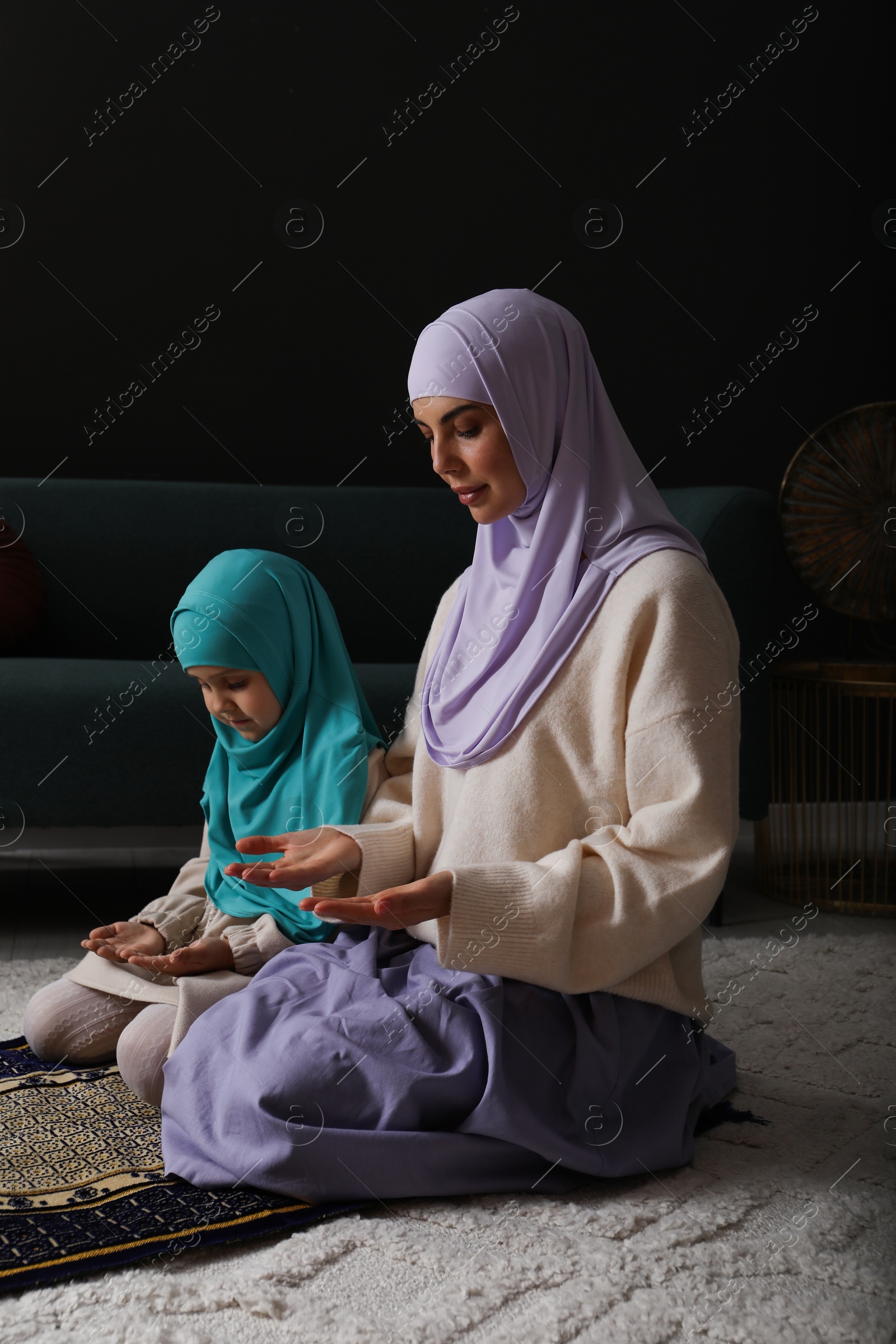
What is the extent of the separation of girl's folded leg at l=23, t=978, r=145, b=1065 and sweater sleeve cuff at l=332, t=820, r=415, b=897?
0.41 meters

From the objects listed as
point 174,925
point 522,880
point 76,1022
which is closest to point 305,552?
point 174,925

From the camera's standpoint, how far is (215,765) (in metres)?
1.78

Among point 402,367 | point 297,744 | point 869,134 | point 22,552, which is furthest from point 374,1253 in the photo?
point 869,134

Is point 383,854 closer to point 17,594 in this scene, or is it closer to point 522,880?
point 522,880

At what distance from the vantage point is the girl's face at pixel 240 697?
1.67 metres

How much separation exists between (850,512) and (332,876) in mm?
1888

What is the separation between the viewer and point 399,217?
3.49 meters

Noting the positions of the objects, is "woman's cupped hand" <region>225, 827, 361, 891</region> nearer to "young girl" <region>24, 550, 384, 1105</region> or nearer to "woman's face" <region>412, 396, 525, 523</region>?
"young girl" <region>24, 550, 384, 1105</region>

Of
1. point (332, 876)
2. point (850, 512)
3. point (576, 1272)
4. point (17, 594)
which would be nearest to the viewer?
point (576, 1272)

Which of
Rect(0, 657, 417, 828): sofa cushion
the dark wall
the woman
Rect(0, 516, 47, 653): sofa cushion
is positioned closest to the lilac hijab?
the woman

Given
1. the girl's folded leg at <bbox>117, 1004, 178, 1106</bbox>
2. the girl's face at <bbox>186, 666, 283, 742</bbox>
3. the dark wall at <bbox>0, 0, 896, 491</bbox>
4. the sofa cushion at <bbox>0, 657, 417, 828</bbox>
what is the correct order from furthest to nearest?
the dark wall at <bbox>0, 0, 896, 491</bbox> < the sofa cushion at <bbox>0, 657, 417, 828</bbox> < the girl's face at <bbox>186, 666, 283, 742</bbox> < the girl's folded leg at <bbox>117, 1004, 178, 1106</bbox>

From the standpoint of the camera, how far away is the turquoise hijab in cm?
162

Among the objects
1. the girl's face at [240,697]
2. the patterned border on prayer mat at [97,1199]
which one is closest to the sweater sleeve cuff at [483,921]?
the patterned border on prayer mat at [97,1199]

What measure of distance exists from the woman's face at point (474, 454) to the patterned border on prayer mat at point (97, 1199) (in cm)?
81
